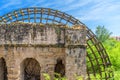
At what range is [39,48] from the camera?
1395cm

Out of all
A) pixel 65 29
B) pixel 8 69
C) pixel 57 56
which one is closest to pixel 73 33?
pixel 65 29

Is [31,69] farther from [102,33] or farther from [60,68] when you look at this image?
[102,33]

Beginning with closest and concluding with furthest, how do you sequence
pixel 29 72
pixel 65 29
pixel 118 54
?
pixel 65 29
pixel 29 72
pixel 118 54

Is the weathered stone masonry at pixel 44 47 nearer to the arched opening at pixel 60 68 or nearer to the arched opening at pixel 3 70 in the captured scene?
the arched opening at pixel 60 68

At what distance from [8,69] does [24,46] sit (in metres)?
1.38

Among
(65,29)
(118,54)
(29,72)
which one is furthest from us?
(118,54)

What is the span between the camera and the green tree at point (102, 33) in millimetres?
39237

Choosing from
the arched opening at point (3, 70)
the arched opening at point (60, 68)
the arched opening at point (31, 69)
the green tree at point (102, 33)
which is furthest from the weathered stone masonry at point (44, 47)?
the green tree at point (102, 33)

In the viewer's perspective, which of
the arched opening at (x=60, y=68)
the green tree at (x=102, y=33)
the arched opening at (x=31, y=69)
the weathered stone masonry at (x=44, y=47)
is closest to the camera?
the weathered stone masonry at (x=44, y=47)

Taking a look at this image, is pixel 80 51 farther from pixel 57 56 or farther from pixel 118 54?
pixel 118 54

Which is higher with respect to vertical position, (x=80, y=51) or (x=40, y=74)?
(x=80, y=51)

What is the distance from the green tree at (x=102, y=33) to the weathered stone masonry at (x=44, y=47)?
2502 centimetres

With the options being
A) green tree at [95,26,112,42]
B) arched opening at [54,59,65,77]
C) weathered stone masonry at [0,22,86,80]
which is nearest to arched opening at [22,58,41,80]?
weathered stone masonry at [0,22,86,80]

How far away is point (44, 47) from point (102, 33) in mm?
27480
